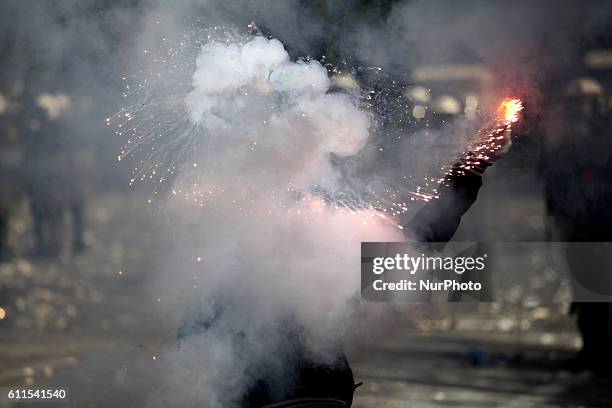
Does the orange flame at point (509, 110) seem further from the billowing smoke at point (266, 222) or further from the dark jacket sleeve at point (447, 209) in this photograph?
the billowing smoke at point (266, 222)

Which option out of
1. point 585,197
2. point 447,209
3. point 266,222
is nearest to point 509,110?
point 447,209

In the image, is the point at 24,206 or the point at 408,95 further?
the point at 24,206

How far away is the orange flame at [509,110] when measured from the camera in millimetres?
4441

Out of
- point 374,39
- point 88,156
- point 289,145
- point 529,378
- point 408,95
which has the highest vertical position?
point 88,156

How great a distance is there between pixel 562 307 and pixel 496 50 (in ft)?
10.7

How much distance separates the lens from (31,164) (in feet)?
27.9

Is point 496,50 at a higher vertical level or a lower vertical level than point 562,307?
higher

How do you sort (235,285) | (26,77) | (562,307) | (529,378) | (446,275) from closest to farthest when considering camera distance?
1. (235,285)
2. (446,275)
3. (529,378)
4. (26,77)
5. (562,307)

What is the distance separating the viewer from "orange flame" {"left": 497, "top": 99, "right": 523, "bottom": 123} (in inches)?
175

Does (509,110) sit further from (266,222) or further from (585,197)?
(585,197)

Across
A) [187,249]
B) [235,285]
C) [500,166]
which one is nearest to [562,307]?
[500,166]

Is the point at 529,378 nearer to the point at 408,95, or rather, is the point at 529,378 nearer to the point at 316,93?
the point at 408,95

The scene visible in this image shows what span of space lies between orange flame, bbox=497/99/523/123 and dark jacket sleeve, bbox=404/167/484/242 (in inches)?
16.3

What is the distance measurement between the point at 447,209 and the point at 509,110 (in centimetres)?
72
